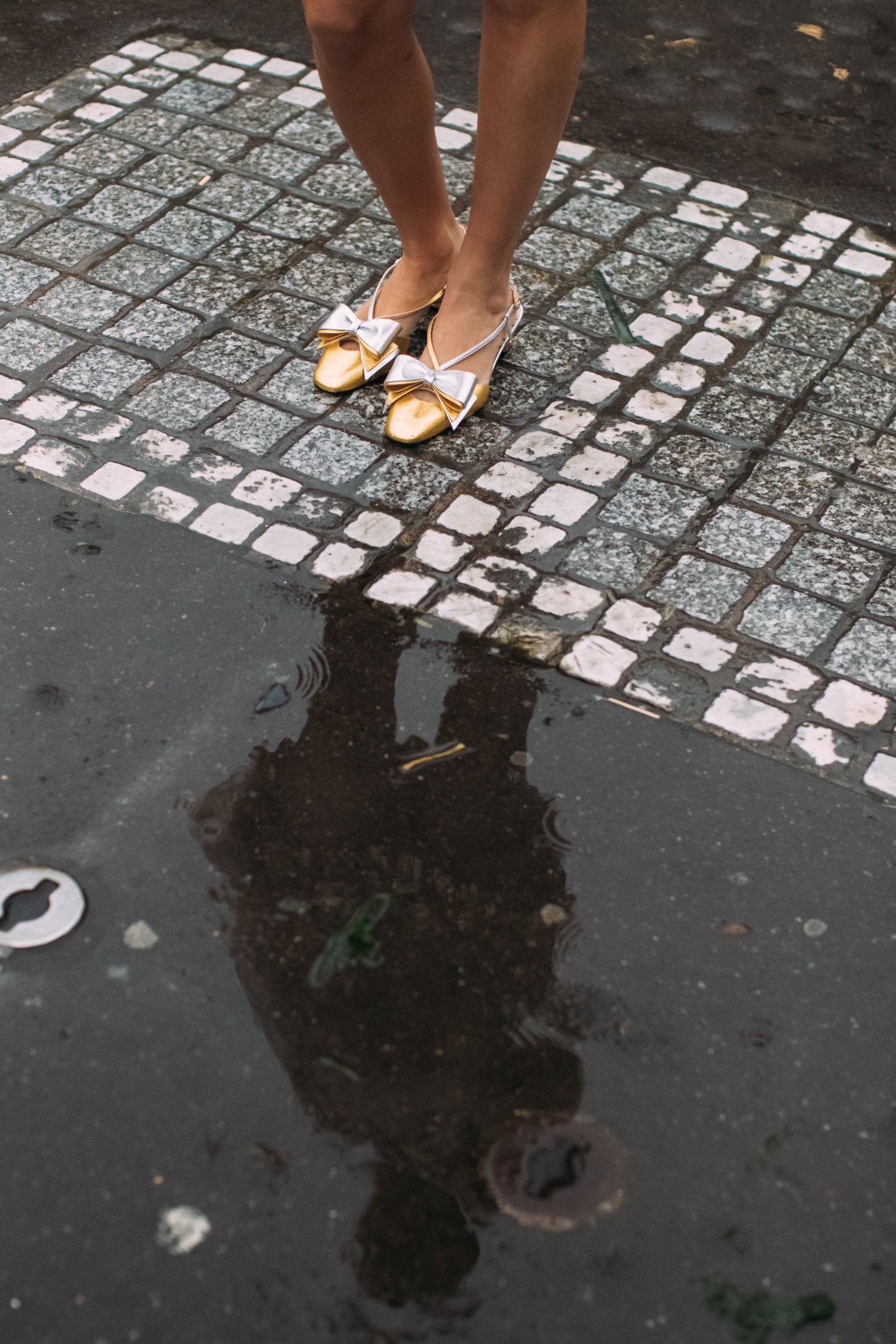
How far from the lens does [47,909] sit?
2248 mm

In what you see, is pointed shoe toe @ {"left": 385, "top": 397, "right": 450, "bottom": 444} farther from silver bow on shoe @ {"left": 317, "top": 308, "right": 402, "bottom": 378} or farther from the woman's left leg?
silver bow on shoe @ {"left": 317, "top": 308, "right": 402, "bottom": 378}

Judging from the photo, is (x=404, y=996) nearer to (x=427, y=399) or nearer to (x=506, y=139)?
(x=427, y=399)

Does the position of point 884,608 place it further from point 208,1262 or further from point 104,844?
point 208,1262

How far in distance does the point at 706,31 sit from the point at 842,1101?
4548 millimetres

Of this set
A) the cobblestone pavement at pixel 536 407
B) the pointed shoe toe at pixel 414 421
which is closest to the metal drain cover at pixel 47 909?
the cobblestone pavement at pixel 536 407

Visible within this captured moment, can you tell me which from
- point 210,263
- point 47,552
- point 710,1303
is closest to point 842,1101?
point 710,1303

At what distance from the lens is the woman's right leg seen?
288 centimetres

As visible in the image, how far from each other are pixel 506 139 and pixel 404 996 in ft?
6.49

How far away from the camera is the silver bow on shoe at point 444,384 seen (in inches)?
126

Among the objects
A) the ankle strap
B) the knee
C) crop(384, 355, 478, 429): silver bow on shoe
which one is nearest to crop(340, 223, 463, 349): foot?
the ankle strap

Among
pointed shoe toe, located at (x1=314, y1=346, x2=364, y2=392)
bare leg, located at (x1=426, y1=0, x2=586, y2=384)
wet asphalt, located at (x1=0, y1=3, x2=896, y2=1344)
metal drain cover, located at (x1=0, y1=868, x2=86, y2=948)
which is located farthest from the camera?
pointed shoe toe, located at (x1=314, y1=346, x2=364, y2=392)

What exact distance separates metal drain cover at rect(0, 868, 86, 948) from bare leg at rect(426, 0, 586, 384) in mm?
1610

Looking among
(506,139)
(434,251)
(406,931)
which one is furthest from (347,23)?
(406,931)

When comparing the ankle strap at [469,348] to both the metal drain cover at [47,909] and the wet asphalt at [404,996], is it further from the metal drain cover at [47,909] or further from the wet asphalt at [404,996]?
the metal drain cover at [47,909]
